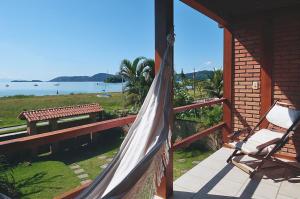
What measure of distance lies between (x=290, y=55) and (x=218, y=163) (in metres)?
1.96

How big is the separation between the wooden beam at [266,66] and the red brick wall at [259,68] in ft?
0.17

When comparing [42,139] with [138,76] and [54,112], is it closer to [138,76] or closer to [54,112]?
[138,76]

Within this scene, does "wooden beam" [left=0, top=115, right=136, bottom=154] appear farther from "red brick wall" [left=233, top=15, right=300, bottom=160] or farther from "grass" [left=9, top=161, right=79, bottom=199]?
"grass" [left=9, top=161, right=79, bottom=199]

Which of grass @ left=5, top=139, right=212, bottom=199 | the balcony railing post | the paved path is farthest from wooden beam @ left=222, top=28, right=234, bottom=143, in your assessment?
the paved path

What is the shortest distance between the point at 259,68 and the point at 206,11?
1.39 metres

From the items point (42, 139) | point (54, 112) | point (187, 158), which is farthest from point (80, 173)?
point (42, 139)

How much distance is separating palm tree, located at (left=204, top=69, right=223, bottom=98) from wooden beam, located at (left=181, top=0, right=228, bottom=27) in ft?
21.9

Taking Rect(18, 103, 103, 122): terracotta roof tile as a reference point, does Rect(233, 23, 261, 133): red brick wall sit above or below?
above

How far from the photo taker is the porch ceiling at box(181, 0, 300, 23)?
3426 mm

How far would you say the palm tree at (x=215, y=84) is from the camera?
10875 mm

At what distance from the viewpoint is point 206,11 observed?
3553 millimetres

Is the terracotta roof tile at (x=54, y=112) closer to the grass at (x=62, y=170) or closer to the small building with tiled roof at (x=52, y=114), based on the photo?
the small building with tiled roof at (x=52, y=114)

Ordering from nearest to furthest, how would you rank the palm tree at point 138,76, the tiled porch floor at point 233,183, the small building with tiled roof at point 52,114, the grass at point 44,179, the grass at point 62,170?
the tiled porch floor at point 233,183 → the grass at point 44,179 → the grass at point 62,170 → the palm tree at point 138,76 → the small building with tiled roof at point 52,114

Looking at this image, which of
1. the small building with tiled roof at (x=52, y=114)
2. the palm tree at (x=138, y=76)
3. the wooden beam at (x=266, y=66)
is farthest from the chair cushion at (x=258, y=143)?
the small building with tiled roof at (x=52, y=114)
